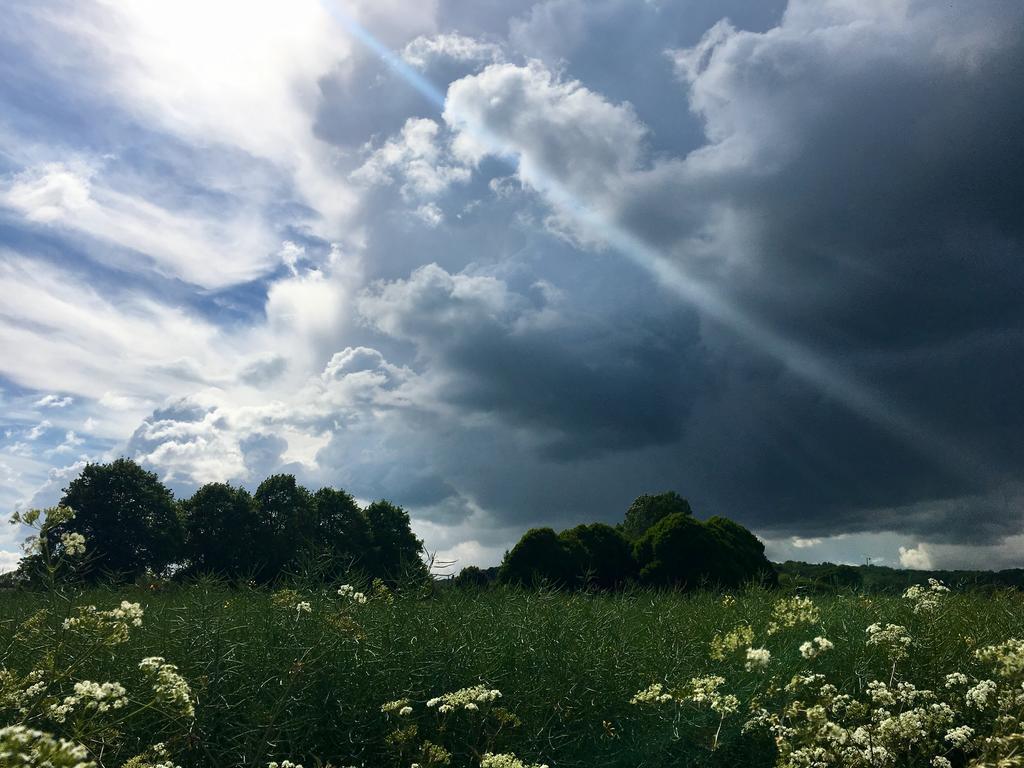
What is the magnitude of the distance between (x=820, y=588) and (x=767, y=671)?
10160 mm

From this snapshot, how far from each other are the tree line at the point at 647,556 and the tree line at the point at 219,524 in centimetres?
667

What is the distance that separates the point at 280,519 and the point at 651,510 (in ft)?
64.3

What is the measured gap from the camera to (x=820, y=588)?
55.3ft

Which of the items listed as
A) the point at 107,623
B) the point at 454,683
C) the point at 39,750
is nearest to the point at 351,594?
the point at 454,683

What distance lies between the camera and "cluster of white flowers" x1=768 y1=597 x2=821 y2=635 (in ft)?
29.2

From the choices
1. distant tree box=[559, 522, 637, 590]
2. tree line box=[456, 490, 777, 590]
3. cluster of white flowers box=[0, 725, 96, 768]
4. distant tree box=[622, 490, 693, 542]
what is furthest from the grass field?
distant tree box=[622, 490, 693, 542]

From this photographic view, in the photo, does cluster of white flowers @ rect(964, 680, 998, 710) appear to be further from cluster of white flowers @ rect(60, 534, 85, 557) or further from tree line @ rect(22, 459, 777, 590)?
tree line @ rect(22, 459, 777, 590)

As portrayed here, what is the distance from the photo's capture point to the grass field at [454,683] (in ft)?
19.1

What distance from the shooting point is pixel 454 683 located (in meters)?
6.88

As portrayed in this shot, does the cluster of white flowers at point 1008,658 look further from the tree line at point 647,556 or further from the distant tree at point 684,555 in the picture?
the distant tree at point 684,555

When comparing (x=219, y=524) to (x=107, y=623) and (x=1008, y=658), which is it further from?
(x=1008, y=658)

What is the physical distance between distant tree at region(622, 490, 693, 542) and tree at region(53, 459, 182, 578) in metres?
23.1

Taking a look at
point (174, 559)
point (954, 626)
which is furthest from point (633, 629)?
point (174, 559)

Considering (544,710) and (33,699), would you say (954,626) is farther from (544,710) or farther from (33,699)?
(33,699)
